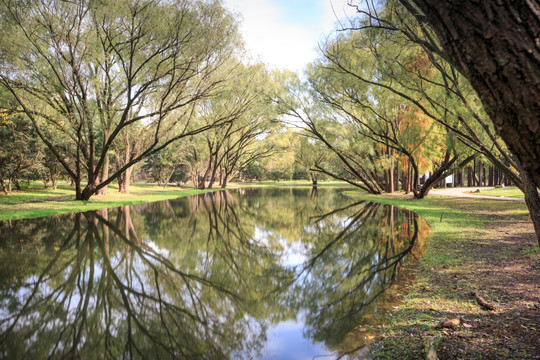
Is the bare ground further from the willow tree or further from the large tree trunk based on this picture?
the willow tree

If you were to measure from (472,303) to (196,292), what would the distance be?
3.90 metres

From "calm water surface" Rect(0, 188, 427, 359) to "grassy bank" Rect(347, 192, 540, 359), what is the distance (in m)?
0.35

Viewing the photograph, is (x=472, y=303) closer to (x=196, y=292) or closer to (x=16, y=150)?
(x=196, y=292)

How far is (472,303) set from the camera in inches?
172

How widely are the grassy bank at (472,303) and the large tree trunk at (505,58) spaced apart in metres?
2.38

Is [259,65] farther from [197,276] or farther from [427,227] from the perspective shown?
[197,276]

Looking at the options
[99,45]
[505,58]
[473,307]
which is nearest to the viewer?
[505,58]

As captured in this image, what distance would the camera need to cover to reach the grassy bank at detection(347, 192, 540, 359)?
10.6 ft

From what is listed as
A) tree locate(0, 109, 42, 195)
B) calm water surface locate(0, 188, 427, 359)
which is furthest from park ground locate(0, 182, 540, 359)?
tree locate(0, 109, 42, 195)

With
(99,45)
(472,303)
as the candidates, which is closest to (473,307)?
(472,303)

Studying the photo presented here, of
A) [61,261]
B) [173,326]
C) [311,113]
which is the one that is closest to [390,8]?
[173,326]

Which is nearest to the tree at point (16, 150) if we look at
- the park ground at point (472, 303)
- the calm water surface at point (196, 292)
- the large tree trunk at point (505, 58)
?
the calm water surface at point (196, 292)

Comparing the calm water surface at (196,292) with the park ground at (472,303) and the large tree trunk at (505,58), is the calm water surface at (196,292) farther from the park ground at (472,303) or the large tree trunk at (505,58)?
the large tree trunk at (505,58)

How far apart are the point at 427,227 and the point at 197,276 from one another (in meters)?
8.51
